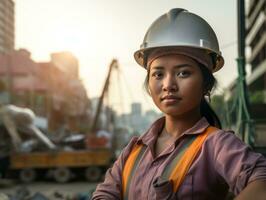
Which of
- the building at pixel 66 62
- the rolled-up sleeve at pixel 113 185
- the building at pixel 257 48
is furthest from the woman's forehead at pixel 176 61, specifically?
the building at pixel 66 62

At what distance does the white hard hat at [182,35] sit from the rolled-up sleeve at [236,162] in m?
0.25

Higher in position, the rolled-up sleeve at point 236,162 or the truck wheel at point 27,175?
the rolled-up sleeve at point 236,162

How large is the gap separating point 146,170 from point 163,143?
12 cm

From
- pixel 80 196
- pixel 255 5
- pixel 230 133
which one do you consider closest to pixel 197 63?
pixel 230 133

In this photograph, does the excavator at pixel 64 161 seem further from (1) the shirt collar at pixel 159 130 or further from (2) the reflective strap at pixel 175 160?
(2) the reflective strap at pixel 175 160

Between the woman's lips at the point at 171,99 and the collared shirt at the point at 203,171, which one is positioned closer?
the collared shirt at the point at 203,171

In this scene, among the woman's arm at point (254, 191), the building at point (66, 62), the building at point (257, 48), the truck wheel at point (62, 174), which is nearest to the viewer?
the woman's arm at point (254, 191)

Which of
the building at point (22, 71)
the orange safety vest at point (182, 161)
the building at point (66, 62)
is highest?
the building at point (66, 62)

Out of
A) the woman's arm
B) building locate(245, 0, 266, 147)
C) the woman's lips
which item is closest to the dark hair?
the woman's lips

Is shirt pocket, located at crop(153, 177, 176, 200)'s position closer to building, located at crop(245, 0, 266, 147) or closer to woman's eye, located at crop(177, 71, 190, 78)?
woman's eye, located at crop(177, 71, 190, 78)

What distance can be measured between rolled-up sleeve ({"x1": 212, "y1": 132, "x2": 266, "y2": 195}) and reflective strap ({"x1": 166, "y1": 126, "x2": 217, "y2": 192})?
52 mm

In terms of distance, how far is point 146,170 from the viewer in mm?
1297

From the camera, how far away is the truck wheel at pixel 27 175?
53.9 feet

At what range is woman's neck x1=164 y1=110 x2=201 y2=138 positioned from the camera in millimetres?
1381
